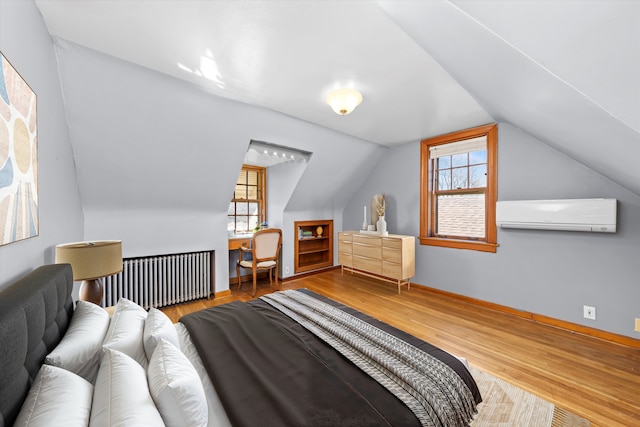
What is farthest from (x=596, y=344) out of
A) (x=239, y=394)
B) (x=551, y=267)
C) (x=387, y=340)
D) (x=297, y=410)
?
(x=239, y=394)

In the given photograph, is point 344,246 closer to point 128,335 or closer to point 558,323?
point 558,323

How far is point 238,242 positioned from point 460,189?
3.54 metres

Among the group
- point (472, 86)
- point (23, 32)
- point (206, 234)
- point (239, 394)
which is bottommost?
point (239, 394)

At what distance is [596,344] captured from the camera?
249cm

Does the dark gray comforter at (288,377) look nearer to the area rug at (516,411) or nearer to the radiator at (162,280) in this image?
the area rug at (516,411)

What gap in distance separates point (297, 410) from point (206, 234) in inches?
123

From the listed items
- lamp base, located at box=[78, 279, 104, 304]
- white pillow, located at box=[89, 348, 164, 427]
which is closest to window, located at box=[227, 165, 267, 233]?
lamp base, located at box=[78, 279, 104, 304]

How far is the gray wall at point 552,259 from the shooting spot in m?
2.49

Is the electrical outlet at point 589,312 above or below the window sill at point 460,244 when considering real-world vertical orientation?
below

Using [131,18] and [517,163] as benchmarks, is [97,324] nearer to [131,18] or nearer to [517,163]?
[131,18]

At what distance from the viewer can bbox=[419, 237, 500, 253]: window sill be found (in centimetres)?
334

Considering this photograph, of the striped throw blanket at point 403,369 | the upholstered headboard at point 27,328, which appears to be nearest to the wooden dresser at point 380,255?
the striped throw blanket at point 403,369

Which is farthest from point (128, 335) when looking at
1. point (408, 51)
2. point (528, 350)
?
point (528, 350)

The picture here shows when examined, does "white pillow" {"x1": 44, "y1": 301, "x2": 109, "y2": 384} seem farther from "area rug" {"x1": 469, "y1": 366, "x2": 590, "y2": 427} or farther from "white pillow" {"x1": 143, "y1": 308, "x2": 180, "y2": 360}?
"area rug" {"x1": 469, "y1": 366, "x2": 590, "y2": 427}
